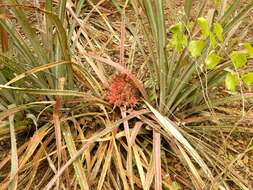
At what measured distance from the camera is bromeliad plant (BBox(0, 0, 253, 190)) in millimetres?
1425

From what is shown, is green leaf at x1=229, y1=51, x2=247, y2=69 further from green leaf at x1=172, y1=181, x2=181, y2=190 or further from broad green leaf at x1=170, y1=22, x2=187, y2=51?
green leaf at x1=172, y1=181, x2=181, y2=190

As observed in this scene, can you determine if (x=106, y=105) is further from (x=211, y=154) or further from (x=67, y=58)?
(x=211, y=154)

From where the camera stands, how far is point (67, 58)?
146cm

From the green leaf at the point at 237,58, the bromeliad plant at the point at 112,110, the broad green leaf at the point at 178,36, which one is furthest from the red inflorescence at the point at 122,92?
the green leaf at the point at 237,58

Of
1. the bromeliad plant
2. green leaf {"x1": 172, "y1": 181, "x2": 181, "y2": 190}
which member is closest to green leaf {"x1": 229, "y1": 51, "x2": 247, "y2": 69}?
the bromeliad plant

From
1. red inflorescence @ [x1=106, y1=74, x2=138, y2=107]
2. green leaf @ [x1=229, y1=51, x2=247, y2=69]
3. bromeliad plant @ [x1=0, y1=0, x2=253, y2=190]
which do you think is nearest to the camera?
green leaf @ [x1=229, y1=51, x2=247, y2=69]

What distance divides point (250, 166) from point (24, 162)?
68 cm

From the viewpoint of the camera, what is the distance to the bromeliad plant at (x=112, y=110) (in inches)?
56.1

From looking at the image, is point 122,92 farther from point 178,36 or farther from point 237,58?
point 237,58

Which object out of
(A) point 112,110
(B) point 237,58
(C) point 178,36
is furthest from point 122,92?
(B) point 237,58

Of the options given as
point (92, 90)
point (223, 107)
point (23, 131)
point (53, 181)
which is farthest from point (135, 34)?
point (53, 181)

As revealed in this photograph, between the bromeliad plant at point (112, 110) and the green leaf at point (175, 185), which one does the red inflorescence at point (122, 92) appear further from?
the green leaf at point (175, 185)

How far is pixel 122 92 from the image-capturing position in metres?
1.59

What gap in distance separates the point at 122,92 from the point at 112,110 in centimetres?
7
